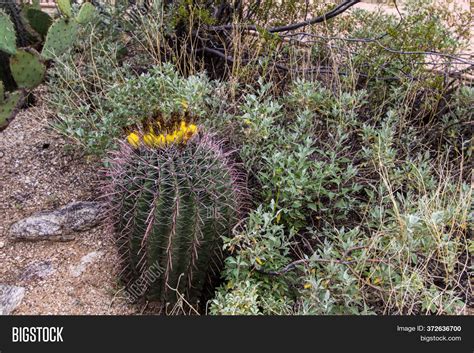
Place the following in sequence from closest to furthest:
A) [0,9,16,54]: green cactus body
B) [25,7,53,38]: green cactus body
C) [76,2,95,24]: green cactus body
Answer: [0,9,16,54]: green cactus body → [76,2,95,24]: green cactus body → [25,7,53,38]: green cactus body

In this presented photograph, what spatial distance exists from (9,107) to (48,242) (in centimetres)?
94

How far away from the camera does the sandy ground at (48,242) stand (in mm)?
2852

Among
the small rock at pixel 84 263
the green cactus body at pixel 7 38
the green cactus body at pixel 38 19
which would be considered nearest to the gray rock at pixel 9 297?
the small rock at pixel 84 263

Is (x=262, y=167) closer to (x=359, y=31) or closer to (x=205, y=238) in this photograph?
(x=205, y=238)

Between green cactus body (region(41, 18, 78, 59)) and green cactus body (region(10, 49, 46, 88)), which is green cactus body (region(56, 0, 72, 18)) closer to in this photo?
green cactus body (region(41, 18, 78, 59))

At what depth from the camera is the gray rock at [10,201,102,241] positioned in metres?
3.19

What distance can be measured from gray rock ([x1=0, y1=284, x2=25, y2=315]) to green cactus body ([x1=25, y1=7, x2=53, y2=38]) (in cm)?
241

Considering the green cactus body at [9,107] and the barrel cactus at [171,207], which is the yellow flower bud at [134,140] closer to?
the barrel cactus at [171,207]

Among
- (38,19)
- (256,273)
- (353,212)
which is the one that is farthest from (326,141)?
(38,19)

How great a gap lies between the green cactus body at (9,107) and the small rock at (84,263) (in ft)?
3.33

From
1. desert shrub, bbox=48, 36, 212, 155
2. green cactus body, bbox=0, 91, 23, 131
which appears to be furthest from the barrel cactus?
green cactus body, bbox=0, 91, 23, 131

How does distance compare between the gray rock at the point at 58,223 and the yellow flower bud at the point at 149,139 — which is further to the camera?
the gray rock at the point at 58,223

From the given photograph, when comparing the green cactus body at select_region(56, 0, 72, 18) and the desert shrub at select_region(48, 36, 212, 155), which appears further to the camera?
the green cactus body at select_region(56, 0, 72, 18)

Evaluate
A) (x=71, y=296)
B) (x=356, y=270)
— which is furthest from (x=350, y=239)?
(x=71, y=296)
